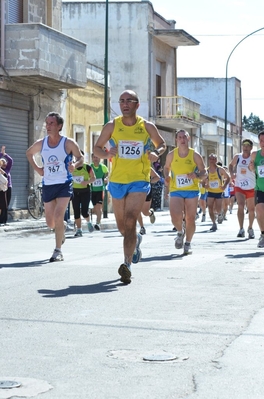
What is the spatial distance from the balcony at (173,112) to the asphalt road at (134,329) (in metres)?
31.4

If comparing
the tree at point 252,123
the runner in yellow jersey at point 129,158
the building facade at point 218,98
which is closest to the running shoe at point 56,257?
the runner in yellow jersey at point 129,158

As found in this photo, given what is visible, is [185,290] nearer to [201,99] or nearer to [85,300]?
[85,300]

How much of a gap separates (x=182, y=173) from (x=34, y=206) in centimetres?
1351

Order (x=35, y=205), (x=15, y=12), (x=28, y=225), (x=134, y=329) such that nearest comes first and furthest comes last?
(x=134, y=329) < (x=28, y=225) < (x=35, y=205) < (x=15, y=12)

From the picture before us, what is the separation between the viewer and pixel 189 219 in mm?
13672

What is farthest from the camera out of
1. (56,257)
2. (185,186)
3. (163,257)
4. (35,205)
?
(35,205)

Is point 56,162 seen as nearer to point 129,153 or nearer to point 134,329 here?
point 129,153

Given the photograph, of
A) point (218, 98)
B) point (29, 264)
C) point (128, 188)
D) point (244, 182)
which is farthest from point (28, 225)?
point (218, 98)

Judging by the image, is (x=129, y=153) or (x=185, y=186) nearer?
(x=129, y=153)

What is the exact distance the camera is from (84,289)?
9055mm

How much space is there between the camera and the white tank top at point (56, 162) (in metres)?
12.3

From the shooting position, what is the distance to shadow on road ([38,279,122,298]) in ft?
28.3

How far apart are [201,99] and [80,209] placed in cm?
5337

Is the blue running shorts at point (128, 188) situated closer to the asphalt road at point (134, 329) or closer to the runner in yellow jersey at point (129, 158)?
the runner in yellow jersey at point (129, 158)
